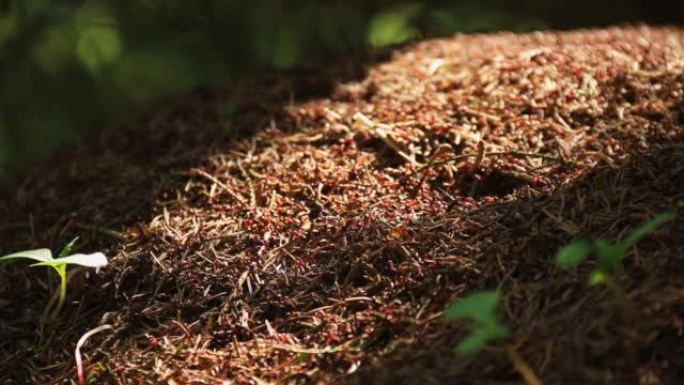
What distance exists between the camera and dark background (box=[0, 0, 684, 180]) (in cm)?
322

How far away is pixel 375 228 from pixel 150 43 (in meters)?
2.09

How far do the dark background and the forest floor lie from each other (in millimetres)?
995

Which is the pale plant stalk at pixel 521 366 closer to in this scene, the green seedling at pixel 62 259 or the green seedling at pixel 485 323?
the green seedling at pixel 485 323

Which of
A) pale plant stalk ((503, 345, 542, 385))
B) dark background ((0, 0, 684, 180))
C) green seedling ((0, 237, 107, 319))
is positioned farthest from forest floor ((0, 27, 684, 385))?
dark background ((0, 0, 684, 180))

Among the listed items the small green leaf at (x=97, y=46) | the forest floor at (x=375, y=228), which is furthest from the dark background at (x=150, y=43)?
the forest floor at (x=375, y=228)

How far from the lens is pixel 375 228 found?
168 cm

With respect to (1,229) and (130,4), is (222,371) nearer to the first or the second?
(1,229)

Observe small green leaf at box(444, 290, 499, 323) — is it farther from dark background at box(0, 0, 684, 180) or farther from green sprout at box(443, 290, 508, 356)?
dark background at box(0, 0, 684, 180)

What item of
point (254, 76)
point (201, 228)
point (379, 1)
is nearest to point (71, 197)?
point (201, 228)

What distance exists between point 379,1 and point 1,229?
7.03 ft

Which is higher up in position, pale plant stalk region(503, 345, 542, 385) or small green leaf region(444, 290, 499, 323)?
small green leaf region(444, 290, 499, 323)

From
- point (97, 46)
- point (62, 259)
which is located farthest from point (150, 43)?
point (62, 259)

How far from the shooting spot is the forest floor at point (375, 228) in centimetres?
137

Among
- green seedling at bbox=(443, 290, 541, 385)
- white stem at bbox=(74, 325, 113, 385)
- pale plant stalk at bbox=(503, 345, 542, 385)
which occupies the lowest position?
white stem at bbox=(74, 325, 113, 385)
